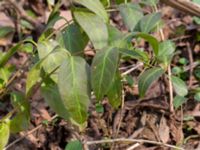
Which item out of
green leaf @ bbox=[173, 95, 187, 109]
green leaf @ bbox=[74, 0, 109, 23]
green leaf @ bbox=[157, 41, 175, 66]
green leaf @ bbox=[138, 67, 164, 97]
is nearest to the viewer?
green leaf @ bbox=[74, 0, 109, 23]

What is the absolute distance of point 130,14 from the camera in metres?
1.33

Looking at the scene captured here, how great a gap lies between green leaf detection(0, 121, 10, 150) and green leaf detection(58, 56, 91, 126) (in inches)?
12.1

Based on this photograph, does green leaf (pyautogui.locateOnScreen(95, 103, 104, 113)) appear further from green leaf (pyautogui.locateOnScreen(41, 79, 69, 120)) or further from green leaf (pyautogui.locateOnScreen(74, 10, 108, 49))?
green leaf (pyautogui.locateOnScreen(74, 10, 108, 49))

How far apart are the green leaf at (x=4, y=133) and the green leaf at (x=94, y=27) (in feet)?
1.34

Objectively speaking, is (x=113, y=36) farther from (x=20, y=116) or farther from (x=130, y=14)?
(x=20, y=116)

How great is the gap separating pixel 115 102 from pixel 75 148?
216 mm

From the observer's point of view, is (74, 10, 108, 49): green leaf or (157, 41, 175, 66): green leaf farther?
(157, 41, 175, 66): green leaf

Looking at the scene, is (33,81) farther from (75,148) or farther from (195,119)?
(195,119)

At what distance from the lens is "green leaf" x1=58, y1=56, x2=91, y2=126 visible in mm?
1117

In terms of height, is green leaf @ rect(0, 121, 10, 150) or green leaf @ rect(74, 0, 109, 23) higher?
green leaf @ rect(74, 0, 109, 23)

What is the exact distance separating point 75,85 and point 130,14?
0.32m

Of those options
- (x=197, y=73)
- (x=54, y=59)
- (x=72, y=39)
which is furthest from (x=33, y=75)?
(x=197, y=73)

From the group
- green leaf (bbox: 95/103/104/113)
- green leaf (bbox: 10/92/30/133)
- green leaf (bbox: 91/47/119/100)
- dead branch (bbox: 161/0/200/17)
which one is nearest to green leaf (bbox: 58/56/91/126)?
green leaf (bbox: 91/47/119/100)

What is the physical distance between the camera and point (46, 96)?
129cm
